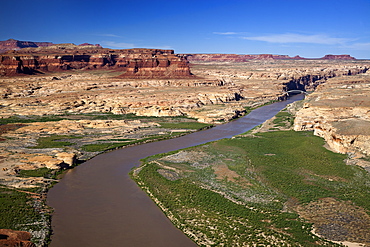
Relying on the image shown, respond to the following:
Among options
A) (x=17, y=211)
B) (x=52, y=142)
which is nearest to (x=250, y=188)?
(x=17, y=211)

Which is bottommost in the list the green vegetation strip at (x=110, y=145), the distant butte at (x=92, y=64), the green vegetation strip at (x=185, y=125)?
the green vegetation strip at (x=110, y=145)

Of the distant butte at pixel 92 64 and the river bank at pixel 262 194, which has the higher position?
the distant butte at pixel 92 64

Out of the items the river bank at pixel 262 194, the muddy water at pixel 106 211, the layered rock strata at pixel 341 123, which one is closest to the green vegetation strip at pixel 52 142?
the muddy water at pixel 106 211

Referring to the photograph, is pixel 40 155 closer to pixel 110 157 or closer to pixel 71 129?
pixel 110 157

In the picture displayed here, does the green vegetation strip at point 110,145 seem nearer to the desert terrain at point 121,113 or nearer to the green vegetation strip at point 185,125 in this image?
the desert terrain at point 121,113

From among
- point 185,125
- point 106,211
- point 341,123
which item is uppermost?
point 341,123

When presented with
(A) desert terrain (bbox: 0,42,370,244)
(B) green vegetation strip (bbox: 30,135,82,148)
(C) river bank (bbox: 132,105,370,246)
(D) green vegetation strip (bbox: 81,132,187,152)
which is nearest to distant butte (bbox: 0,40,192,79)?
(A) desert terrain (bbox: 0,42,370,244)

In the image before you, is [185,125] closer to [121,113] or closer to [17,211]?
[121,113]
